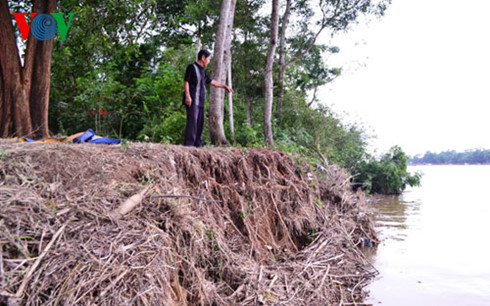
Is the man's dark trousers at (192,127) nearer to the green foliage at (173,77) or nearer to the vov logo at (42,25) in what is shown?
the green foliage at (173,77)

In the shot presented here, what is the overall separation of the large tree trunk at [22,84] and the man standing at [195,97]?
89.8 inches

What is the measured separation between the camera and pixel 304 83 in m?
21.0

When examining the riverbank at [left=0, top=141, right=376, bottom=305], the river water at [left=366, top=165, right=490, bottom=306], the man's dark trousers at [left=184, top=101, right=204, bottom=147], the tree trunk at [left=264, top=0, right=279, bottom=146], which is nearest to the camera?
the riverbank at [left=0, top=141, right=376, bottom=305]

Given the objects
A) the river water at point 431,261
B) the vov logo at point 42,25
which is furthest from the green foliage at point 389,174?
the vov logo at point 42,25

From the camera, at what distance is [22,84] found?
5.68 meters

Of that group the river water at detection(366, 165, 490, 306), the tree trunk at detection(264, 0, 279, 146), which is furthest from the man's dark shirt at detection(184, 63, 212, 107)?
the tree trunk at detection(264, 0, 279, 146)

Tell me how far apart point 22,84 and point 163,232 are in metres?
4.50

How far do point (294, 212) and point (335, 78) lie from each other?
18.5 m

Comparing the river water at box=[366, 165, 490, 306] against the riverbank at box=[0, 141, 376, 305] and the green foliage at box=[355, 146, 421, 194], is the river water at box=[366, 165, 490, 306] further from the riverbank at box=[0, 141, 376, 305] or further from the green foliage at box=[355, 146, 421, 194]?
the green foliage at box=[355, 146, 421, 194]

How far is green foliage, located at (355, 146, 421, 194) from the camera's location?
18141 mm

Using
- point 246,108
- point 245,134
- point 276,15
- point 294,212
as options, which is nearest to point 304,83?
point 246,108

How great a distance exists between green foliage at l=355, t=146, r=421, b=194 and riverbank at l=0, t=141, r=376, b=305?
1362 cm

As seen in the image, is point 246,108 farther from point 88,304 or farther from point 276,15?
point 88,304

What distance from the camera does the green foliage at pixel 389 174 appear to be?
18141 mm
